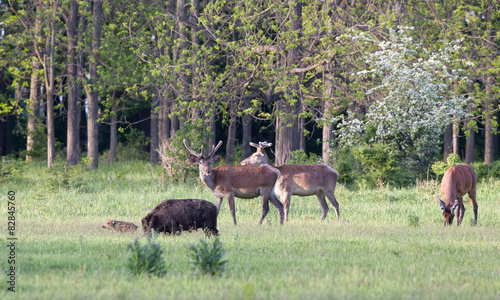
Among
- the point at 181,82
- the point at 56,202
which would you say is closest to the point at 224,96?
the point at 181,82

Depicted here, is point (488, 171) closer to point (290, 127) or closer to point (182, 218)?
point (290, 127)

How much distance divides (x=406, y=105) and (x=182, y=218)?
1407 centimetres

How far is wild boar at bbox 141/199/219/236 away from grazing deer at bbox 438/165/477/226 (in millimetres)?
4807

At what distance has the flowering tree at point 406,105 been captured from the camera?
2238cm

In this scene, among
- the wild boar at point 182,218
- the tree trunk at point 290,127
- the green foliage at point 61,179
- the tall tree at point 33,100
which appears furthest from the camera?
the tall tree at point 33,100

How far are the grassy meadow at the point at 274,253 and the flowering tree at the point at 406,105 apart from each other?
18.1ft

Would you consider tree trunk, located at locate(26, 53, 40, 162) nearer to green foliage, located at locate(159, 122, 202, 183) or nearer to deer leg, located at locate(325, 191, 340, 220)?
green foliage, located at locate(159, 122, 202, 183)

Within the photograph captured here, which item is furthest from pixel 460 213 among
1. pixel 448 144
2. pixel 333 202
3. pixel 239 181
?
pixel 448 144

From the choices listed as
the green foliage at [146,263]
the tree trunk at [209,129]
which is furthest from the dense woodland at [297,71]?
the green foliage at [146,263]

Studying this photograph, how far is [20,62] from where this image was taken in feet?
98.2

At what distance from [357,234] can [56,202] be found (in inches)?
302

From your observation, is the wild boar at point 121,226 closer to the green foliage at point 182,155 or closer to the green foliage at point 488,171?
the green foliage at point 182,155

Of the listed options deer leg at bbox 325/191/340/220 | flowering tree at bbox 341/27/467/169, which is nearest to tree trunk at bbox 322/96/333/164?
flowering tree at bbox 341/27/467/169

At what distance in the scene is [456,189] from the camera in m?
13.6
